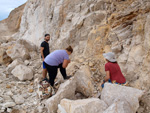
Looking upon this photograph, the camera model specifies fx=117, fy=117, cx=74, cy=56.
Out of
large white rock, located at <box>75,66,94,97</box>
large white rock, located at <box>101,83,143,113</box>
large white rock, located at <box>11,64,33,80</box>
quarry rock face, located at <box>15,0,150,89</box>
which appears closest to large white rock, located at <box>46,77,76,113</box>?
large white rock, located at <box>75,66,94,97</box>

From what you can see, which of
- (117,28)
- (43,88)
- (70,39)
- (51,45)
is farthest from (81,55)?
(51,45)

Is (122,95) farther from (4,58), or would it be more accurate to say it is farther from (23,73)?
(4,58)

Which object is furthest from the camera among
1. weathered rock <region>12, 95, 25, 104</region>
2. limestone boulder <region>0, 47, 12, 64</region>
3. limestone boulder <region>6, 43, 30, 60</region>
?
limestone boulder <region>0, 47, 12, 64</region>

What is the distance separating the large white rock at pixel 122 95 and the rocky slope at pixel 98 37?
1.55 ft

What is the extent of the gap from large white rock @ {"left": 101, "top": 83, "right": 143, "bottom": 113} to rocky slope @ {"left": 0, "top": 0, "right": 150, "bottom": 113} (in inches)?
18.6

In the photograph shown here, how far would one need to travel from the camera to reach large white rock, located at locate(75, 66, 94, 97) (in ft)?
11.9

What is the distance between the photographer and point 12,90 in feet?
13.8

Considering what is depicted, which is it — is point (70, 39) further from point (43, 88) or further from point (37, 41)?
point (37, 41)

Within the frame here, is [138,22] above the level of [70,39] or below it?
below

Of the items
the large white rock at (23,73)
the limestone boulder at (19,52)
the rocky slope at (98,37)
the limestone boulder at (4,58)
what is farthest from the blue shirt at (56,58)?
the limestone boulder at (4,58)

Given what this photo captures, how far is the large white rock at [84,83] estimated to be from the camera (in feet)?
11.9

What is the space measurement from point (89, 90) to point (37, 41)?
675cm

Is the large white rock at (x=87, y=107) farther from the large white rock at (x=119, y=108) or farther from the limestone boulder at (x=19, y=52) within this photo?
the limestone boulder at (x=19, y=52)

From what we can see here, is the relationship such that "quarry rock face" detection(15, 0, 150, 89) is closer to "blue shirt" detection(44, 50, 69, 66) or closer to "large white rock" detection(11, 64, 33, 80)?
"blue shirt" detection(44, 50, 69, 66)
